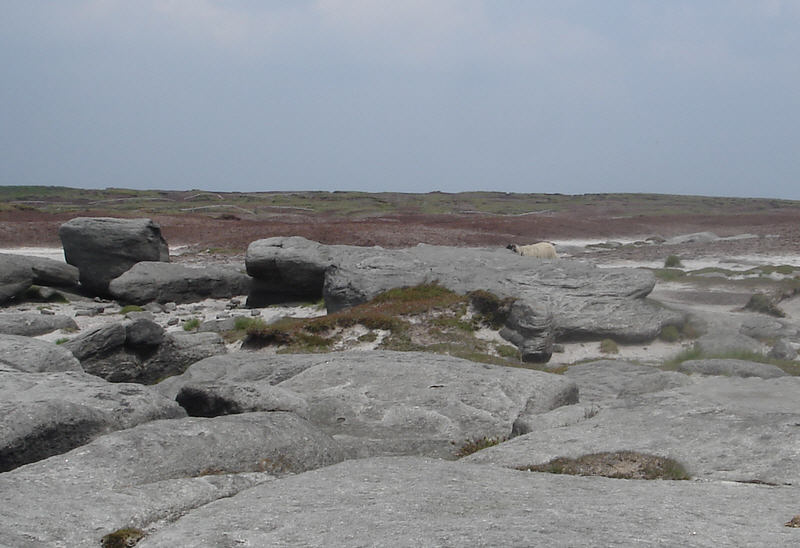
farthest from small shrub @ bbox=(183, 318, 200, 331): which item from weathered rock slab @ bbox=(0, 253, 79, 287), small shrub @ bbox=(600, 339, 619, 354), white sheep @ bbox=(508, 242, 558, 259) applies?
white sheep @ bbox=(508, 242, 558, 259)

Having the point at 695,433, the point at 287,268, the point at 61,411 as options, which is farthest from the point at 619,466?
the point at 287,268

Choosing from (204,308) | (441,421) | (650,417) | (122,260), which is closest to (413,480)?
(650,417)

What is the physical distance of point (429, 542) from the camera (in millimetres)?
5008

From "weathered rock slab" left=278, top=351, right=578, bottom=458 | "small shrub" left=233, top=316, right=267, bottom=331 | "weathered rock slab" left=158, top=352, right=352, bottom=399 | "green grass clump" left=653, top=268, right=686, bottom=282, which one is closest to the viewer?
"weathered rock slab" left=278, top=351, right=578, bottom=458

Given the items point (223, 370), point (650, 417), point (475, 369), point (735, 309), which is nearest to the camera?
point (650, 417)

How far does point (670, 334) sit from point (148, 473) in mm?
16908

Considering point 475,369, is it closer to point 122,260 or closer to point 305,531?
point 305,531

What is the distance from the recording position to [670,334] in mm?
20766

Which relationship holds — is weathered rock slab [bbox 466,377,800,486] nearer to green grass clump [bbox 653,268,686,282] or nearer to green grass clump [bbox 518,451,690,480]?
green grass clump [bbox 518,451,690,480]

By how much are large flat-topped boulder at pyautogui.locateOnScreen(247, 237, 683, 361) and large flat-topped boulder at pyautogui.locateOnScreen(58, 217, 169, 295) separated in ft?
20.0

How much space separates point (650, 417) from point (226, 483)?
491cm

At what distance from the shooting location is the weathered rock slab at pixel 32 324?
2115cm

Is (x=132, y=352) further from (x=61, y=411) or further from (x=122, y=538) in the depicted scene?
(x=122, y=538)

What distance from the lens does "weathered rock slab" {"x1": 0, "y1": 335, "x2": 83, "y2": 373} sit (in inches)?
502
